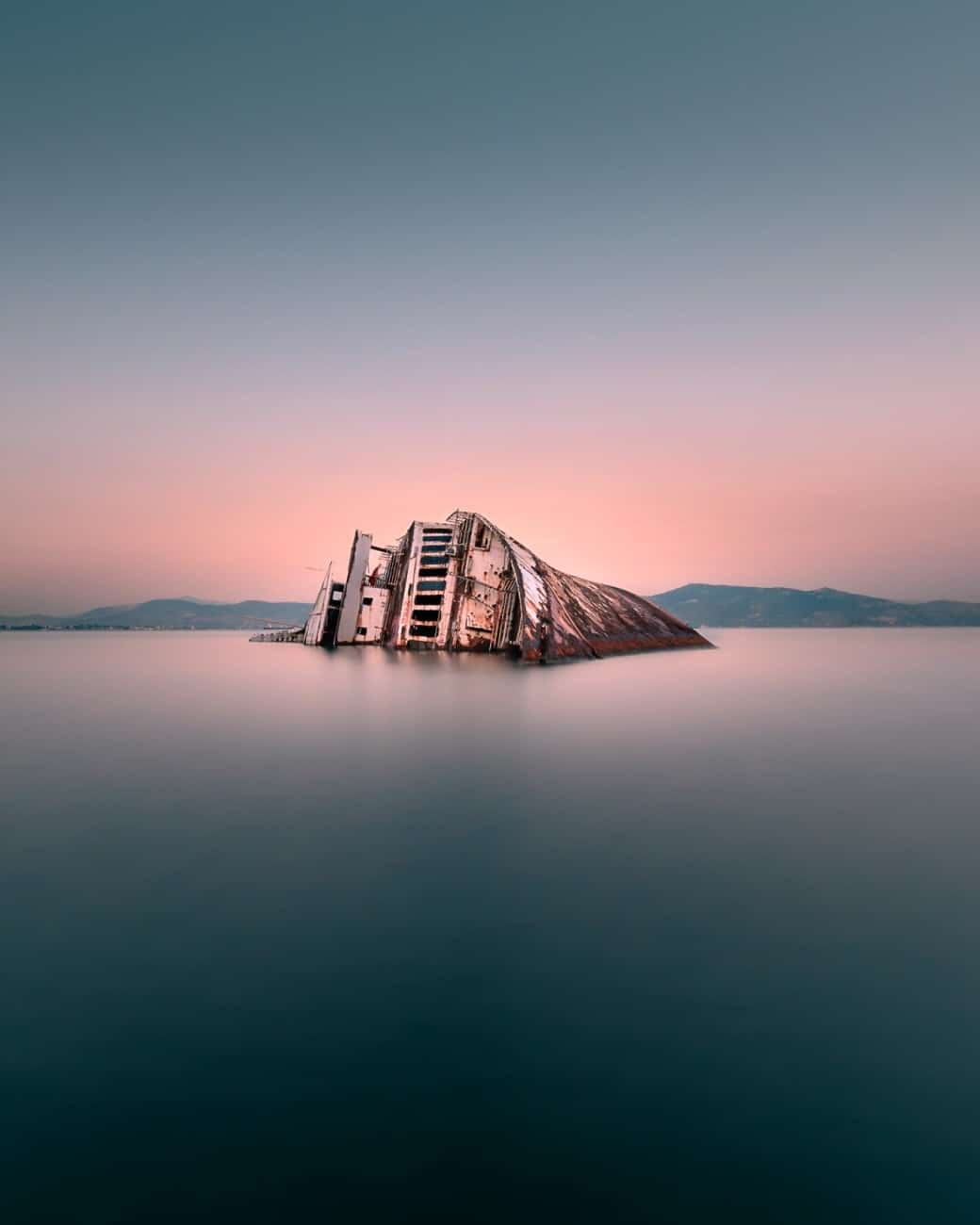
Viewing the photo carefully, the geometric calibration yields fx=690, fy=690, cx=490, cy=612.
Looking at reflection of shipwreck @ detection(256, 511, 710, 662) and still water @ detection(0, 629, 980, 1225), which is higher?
reflection of shipwreck @ detection(256, 511, 710, 662)

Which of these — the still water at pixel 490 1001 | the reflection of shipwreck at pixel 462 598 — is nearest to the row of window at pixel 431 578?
the reflection of shipwreck at pixel 462 598

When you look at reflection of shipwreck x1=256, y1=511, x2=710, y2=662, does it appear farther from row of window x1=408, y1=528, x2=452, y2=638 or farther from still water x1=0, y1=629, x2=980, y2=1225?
Answer: still water x1=0, y1=629, x2=980, y2=1225

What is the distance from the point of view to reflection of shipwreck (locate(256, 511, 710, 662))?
154ft

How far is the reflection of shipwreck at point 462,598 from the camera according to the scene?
46.8m

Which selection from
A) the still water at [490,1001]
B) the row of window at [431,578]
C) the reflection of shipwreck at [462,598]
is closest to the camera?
the still water at [490,1001]

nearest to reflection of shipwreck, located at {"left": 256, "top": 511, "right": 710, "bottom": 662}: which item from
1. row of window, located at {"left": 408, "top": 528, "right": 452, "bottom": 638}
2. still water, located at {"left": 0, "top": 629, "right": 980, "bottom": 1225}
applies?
row of window, located at {"left": 408, "top": 528, "right": 452, "bottom": 638}

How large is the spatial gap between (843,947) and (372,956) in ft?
13.8

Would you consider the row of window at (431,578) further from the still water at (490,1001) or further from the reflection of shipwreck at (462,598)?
the still water at (490,1001)

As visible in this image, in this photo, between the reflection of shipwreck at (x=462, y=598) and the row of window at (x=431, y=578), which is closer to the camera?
the reflection of shipwreck at (x=462, y=598)

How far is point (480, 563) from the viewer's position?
46938mm

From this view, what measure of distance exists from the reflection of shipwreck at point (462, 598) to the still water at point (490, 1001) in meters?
33.9

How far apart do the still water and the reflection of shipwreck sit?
33.9 m

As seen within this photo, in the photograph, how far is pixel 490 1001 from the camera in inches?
206

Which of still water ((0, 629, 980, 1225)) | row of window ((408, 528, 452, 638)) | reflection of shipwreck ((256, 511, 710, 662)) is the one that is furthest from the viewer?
row of window ((408, 528, 452, 638))
